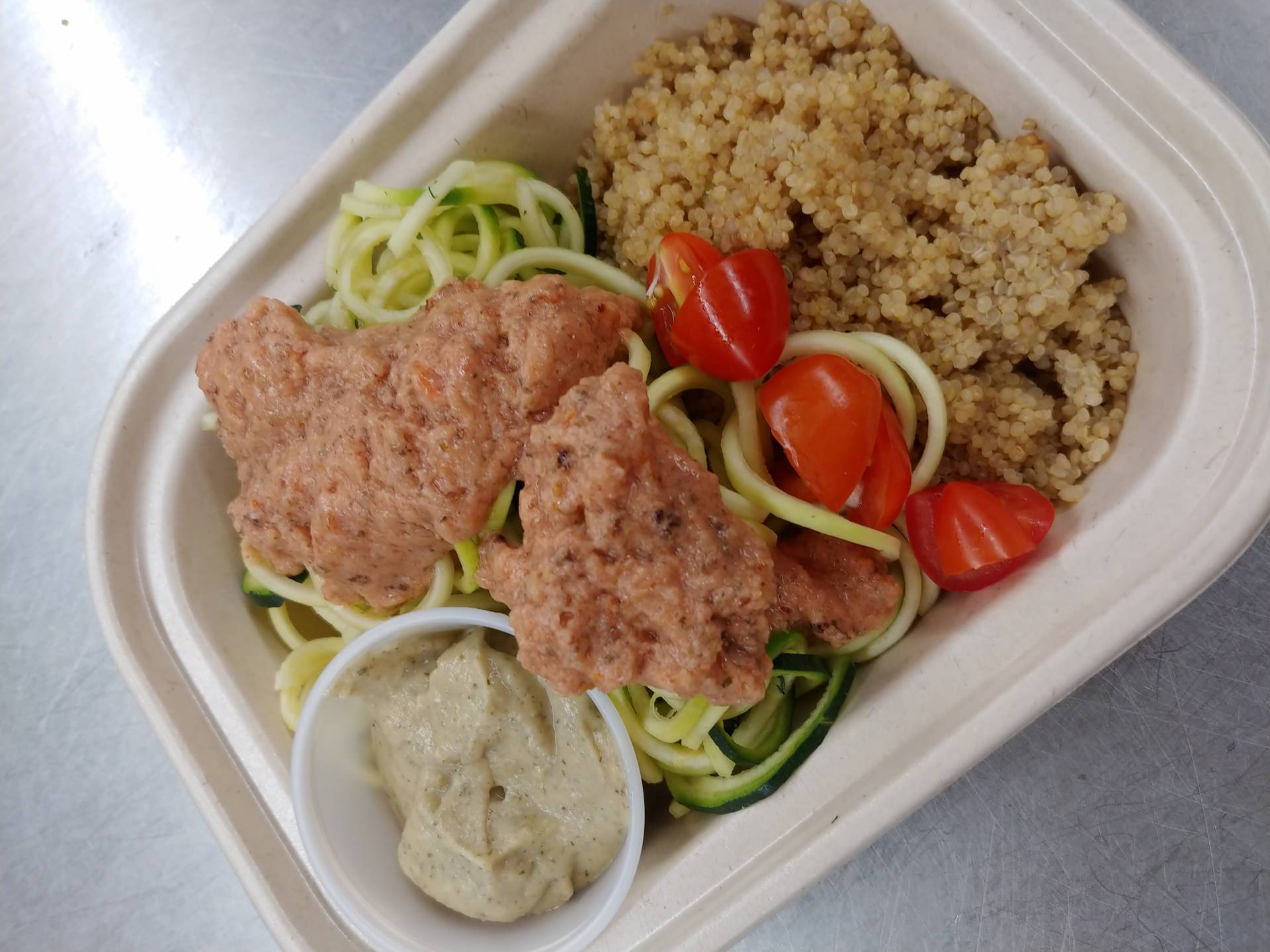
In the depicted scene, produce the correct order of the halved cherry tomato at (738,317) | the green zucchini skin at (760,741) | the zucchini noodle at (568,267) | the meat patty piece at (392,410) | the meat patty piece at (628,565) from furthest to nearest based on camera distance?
the zucchini noodle at (568,267), the green zucchini skin at (760,741), the halved cherry tomato at (738,317), the meat patty piece at (392,410), the meat patty piece at (628,565)

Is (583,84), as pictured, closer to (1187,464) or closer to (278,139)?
(278,139)

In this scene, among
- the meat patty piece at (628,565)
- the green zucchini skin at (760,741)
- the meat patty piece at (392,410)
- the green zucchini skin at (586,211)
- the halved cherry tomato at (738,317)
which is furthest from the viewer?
the green zucchini skin at (586,211)

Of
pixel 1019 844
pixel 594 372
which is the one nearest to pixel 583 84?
pixel 594 372

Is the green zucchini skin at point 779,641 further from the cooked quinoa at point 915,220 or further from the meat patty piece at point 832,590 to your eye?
the cooked quinoa at point 915,220

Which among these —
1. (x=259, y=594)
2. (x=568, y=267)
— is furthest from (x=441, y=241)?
(x=259, y=594)

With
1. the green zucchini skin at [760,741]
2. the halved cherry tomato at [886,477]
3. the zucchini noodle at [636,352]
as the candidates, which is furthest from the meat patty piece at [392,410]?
the green zucchini skin at [760,741]

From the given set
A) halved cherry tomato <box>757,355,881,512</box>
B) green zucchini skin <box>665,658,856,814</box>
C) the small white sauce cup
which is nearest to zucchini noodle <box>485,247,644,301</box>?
halved cherry tomato <box>757,355,881,512</box>
